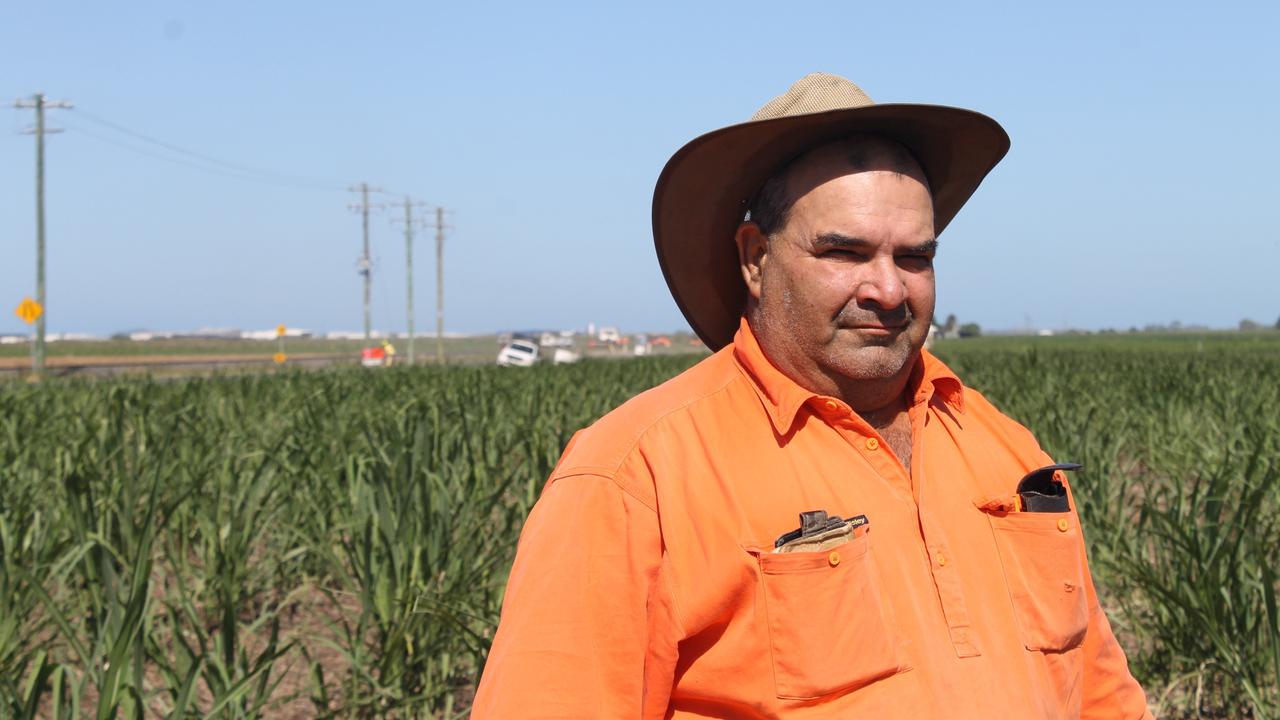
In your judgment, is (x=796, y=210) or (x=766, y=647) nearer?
(x=766, y=647)

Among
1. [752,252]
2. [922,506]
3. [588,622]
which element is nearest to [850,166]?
[752,252]

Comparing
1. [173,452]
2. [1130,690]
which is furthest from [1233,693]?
[173,452]

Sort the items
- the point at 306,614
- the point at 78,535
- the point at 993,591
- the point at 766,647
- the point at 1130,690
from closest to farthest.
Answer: the point at 766,647 < the point at 993,591 < the point at 1130,690 < the point at 78,535 < the point at 306,614

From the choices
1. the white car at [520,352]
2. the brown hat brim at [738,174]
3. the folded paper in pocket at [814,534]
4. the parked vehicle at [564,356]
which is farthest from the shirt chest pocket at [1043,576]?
the white car at [520,352]

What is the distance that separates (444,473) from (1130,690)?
281 centimetres

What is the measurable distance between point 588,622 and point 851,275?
1.92 feet

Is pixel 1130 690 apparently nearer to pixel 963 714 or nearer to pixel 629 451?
pixel 963 714

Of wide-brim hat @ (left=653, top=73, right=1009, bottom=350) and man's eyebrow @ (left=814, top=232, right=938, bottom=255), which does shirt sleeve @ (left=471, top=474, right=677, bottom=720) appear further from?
wide-brim hat @ (left=653, top=73, right=1009, bottom=350)

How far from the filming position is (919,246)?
1503 millimetres

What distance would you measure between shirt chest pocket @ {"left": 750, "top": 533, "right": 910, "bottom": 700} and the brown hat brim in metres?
0.59

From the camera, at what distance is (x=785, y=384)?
1.46 metres

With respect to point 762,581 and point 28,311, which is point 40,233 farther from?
point 762,581

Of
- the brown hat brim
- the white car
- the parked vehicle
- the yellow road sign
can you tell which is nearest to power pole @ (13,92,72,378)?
the yellow road sign

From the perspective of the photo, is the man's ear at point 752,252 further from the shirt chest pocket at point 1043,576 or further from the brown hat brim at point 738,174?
the shirt chest pocket at point 1043,576
